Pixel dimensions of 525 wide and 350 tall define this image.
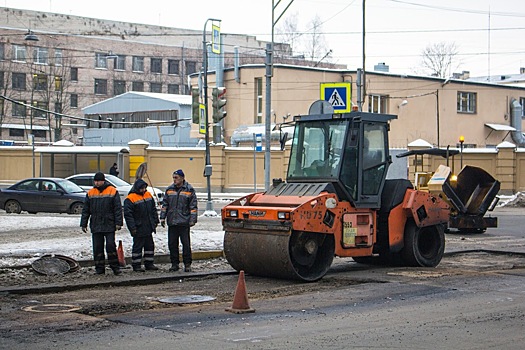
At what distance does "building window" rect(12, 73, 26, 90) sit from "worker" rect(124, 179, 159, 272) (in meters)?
65.3

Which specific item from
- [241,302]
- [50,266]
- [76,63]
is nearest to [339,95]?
[50,266]

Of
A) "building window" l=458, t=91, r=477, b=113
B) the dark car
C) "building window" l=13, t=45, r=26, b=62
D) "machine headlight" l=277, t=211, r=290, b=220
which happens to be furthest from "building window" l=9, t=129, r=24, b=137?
"machine headlight" l=277, t=211, r=290, b=220

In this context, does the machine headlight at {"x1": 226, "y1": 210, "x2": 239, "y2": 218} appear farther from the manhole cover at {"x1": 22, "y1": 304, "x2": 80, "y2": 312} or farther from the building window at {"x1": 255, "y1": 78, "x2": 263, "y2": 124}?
the building window at {"x1": 255, "y1": 78, "x2": 263, "y2": 124}

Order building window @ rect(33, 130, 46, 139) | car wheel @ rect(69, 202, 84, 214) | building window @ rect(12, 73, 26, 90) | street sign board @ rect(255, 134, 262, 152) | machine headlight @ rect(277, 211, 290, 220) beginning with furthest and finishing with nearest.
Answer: building window @ rect(33, 130, 46, 139) < building window @ rect(12, 73, 26, 90) < street sign board @ rect(255, 134, 262, 152) < car wheel @ rect(69, 202, 84, 214) < machine headlight @ rect(277, 211, 290, 220)

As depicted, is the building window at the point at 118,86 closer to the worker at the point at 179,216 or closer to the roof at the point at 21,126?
the roof at the point at 21,126

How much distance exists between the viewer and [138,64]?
278ft

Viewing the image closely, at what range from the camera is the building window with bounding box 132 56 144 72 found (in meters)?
84.4

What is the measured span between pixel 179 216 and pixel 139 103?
53.0 meters

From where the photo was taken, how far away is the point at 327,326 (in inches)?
374

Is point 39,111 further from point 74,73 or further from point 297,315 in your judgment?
point 297,315

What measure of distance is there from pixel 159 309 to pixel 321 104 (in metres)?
6.05

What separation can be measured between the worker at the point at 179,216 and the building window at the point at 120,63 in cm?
7049

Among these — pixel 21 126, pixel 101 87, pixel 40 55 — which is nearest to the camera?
pixel 40 55

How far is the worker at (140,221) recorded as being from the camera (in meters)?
14.5
